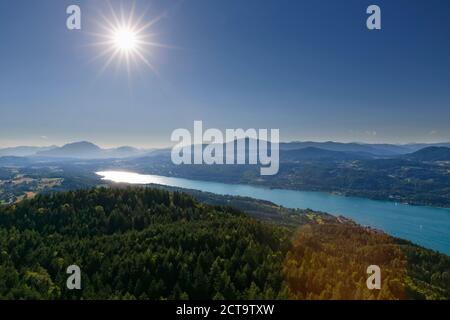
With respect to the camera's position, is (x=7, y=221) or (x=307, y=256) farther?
(x=7, y=221)

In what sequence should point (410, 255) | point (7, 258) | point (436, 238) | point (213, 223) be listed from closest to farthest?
1. point (7, 258)
2. point (213, 223)
3. point (410, 255)
4. point (436, 238)

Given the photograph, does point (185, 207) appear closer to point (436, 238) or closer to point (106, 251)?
point (106, 251)

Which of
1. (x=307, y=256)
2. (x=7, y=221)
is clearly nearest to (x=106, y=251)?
(x=307, y=256)

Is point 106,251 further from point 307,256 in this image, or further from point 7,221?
point 7,221

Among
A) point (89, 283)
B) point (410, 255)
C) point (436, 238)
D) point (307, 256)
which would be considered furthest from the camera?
point (436, 238)

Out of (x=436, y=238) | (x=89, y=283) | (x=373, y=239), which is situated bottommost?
(x=436, y=238)

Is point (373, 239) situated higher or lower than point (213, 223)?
lower
